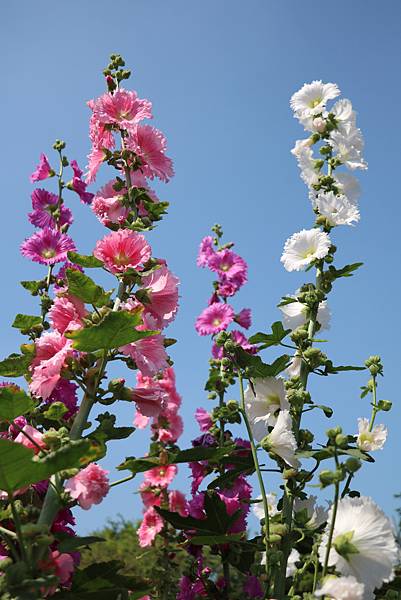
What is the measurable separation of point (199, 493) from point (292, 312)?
812mm

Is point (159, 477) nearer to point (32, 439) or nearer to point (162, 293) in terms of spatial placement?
point (162, 293)

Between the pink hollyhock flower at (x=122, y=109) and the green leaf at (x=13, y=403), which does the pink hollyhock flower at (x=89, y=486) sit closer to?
the green leaf at (x=13, y=403)

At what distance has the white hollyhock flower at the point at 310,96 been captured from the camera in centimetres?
270

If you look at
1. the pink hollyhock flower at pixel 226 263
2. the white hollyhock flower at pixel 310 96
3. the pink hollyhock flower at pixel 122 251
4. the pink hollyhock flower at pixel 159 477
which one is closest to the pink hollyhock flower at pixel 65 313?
the pink hollyhock flower at pixel 122 251

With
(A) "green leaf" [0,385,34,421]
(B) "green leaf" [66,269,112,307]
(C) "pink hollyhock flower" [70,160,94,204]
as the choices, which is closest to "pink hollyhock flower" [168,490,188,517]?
(C) "pink hollyhock flower" [70,160,94,204]

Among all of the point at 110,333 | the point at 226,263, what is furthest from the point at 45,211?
the point at 110,333

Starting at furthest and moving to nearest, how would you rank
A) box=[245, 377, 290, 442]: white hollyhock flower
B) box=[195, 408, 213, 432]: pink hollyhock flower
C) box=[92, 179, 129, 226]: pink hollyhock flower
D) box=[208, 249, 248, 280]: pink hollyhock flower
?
box=[208, 249, 248, 280]: pink hollyhock flower, box=[195, 408, 213, 432]: pink hollyhock flower, box=[92, 179, 129, 226]: pink hollyhock flower, box=[245, 377, 290, 442]: white hollyhock flower

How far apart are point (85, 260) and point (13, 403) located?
0.50 metres

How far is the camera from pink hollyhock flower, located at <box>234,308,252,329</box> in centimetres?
372

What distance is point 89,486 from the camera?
1541 millimetres

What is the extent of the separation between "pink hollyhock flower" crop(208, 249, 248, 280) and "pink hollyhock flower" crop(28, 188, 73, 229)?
122cm

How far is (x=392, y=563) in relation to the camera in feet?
4.64

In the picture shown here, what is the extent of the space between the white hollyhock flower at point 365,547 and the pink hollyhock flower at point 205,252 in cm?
251

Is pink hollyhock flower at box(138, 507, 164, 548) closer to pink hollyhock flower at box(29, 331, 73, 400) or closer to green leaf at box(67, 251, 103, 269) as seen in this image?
pink hollyhock flower at box(29, 331, 73, 400)
